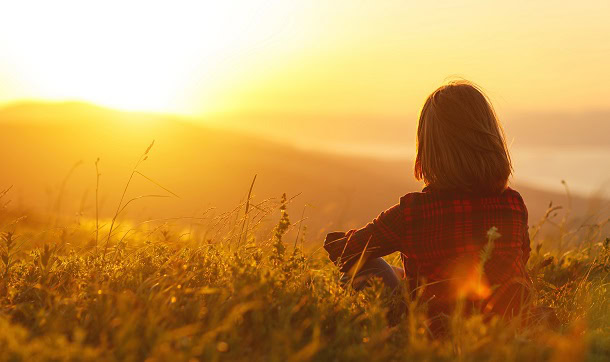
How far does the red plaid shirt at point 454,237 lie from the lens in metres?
3.64

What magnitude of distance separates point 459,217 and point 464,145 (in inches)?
17.0

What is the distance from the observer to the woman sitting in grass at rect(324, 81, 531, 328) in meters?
3.64

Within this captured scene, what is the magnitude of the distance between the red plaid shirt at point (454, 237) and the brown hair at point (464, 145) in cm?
9

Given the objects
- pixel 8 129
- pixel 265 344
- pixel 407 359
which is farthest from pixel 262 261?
pixel 8 129

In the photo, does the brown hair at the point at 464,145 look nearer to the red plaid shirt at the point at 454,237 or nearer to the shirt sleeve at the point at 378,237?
the red plaid shirt at the point at 454,237

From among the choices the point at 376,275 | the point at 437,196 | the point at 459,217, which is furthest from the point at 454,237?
the point at 376,275

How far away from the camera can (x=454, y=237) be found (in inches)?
144

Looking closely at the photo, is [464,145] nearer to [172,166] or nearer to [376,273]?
[376,273]

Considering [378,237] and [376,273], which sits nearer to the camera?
[378,237]

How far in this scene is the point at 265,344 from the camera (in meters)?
2.72

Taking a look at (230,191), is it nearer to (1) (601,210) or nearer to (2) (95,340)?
(1) (601,210)

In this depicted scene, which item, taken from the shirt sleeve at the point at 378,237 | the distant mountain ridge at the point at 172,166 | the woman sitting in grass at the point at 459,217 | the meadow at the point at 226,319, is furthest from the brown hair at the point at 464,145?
the distant mountain ridge at the point at 172,166

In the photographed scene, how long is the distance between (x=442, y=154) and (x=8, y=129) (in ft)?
91.6

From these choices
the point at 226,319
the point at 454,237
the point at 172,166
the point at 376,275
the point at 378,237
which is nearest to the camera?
the point at 226,319
